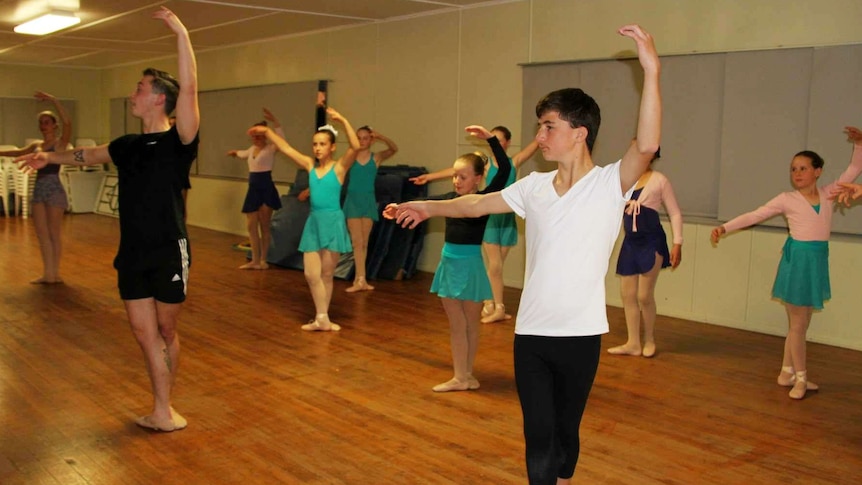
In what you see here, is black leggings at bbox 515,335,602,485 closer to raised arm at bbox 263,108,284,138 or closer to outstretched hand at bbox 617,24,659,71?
outstretched hand at bbox 617,24,659,71

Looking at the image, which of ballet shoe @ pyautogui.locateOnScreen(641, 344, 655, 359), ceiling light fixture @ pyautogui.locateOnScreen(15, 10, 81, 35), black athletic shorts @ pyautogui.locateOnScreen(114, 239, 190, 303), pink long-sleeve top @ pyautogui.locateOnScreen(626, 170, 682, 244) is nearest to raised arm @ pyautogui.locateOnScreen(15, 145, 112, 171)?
black athletic shorts @ pyautogui.locateOnScreen(114, 239, 190, 303)

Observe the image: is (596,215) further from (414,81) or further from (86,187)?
(86,187)

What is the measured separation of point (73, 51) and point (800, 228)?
12852mm

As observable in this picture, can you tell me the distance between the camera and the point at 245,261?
1034 cm

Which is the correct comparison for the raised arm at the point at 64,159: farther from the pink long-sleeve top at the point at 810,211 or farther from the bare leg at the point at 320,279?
the pink long-sleeve top at the point at 810,211

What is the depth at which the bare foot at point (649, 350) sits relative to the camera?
5992 mm

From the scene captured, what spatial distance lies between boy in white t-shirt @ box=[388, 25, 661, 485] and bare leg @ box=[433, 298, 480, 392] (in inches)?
→ 82.6

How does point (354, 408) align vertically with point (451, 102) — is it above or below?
below

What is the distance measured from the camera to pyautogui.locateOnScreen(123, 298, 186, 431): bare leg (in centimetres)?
407

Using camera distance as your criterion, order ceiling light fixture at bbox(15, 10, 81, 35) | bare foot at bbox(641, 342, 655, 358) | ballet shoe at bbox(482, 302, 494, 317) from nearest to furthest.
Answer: bare foot at bbox(641, 342, 655, 358), ballet shoe at bbox(482, 302, 494, 317), ceiling light fixture at bbox(15, 10, 81, 35)

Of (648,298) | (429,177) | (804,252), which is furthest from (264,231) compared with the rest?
(804,252)

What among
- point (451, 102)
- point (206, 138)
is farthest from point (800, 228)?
point (206, 138)

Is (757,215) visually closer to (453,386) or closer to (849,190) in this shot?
(849,190)

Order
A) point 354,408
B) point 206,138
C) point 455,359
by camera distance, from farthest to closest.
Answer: point 206,138, point 455,359, point 354,408
